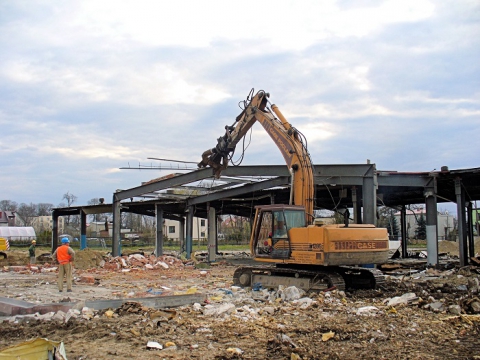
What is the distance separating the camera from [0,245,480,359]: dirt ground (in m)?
7.15

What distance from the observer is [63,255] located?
1407cm

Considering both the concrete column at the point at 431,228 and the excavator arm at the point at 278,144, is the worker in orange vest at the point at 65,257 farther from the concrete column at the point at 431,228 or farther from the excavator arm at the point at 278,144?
the concrete column at the point at 431,228

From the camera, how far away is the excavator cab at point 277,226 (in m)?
13.4

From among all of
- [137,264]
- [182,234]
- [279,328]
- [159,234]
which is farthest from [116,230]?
[279,328]

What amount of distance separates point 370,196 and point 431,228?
373 cm

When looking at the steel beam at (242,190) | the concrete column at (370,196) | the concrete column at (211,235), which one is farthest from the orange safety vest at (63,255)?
the concrete column at (211,235)

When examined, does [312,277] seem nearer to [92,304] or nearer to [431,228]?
[92,304]

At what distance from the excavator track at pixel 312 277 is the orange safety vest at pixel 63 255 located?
4.97m

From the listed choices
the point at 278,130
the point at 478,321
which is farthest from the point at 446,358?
the point at 278,130

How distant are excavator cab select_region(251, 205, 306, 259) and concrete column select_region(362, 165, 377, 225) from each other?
17.2 feet

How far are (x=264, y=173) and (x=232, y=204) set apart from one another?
13.1m

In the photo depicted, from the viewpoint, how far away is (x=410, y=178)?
20.5m

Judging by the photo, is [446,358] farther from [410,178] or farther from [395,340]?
[410,178]

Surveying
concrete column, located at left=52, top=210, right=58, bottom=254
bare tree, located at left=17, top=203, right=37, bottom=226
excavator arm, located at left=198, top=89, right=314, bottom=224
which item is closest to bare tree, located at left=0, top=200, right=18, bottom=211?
bare tree, located at left=17, top=203, right=37, bottom=226
